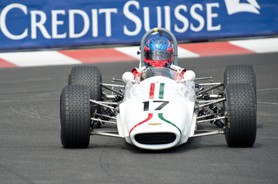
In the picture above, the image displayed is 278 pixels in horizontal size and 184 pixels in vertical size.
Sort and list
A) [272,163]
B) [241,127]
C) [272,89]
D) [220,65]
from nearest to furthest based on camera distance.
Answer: [272,163]
[241,127]
[272,89]
[220,65]

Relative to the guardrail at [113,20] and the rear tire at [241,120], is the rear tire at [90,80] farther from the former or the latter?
the guardrail at [113,20]

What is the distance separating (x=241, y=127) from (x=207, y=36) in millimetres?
9911

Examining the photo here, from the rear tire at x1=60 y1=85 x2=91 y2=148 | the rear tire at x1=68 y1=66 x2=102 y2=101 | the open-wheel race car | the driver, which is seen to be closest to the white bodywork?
the open-wheel race car

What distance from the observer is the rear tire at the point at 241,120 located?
12406 mm

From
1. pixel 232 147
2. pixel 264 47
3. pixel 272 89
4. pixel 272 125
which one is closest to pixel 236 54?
pixel 264 47

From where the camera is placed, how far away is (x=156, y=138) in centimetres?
1217

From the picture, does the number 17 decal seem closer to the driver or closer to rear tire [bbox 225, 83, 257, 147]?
rear tire [bbox 225, 83, 257, 147]

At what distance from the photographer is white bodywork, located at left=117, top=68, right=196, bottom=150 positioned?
39.8 feet

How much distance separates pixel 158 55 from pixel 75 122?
2137 mm

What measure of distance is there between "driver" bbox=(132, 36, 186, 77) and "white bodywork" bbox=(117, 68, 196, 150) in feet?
3.30

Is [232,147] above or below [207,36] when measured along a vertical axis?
below

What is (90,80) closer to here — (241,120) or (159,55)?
(159,55)

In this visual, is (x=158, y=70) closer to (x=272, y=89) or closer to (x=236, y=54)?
(x=272, y=89)

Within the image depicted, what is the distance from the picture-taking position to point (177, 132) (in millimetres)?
12102
